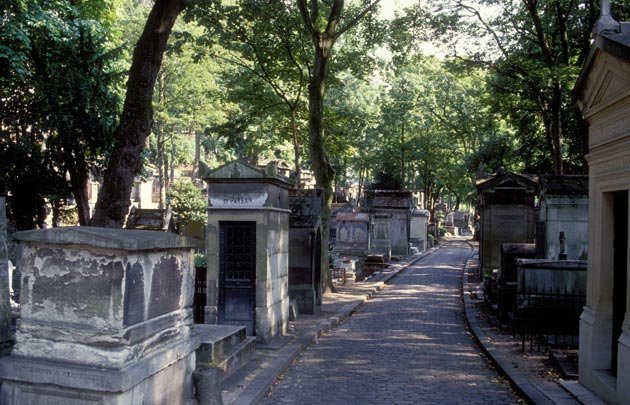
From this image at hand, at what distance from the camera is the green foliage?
107 feet

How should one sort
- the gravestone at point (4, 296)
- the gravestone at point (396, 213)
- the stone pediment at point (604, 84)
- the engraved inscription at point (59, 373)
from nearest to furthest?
the engraved inscription at point (59, 373) → the gravestone at point (4, 296) → the stone pediment at point (604, 84) → the gravestone at point (396, 213)

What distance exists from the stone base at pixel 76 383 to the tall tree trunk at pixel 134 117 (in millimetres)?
4585

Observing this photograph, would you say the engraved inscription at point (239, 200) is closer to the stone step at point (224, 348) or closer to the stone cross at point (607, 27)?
the stone step at point (224, 348)

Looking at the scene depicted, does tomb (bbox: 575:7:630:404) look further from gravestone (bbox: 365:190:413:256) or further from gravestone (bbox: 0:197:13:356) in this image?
gravestone (bbox: 365:190:413:256)

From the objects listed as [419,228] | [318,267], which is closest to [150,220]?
[318,267]

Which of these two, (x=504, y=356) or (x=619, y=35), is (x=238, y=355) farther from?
(x=619, y=35)

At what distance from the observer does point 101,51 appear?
2078 cm

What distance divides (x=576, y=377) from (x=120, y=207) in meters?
7.02

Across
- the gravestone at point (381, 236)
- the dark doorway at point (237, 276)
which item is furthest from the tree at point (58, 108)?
the gravestone at point (381, 236)

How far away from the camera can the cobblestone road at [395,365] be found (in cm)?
731

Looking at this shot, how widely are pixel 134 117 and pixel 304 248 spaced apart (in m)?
6.14

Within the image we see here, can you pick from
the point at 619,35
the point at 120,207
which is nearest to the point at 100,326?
the point at 120,207

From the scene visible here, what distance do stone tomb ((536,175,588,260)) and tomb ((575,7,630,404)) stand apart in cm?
802

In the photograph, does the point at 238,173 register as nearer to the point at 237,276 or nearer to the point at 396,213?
the point at 237,276
